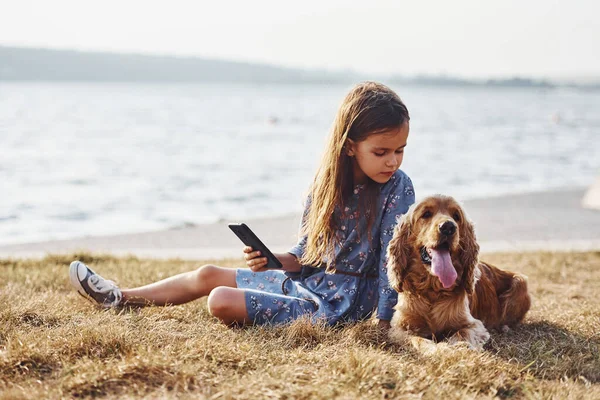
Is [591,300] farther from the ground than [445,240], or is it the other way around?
[445,240]

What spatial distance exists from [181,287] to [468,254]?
2.21 m

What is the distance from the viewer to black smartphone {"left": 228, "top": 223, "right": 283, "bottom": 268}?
4.86 m

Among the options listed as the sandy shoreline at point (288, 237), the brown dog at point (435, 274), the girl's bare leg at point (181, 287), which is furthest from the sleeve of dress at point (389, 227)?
the sandy shoreline at point (288, 237)

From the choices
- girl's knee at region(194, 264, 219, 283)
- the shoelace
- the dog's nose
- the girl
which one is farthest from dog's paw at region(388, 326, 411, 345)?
the shoelace

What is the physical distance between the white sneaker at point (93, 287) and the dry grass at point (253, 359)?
103 millimetres

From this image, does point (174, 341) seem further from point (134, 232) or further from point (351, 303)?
point (134, 232)

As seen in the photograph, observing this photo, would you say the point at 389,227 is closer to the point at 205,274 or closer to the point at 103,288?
the point at 205,274

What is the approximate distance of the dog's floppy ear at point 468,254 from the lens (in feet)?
15.1

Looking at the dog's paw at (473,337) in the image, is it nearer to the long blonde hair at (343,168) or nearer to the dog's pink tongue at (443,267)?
the dog's pink tongue at (443,267)

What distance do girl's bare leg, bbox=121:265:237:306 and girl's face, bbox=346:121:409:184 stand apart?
1.41 metres

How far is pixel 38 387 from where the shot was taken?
365cm

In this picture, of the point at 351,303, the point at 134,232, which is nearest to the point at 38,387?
the point at 351,303

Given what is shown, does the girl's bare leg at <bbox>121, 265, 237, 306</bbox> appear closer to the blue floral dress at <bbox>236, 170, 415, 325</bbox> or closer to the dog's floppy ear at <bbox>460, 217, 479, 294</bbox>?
the blue floral dress at <bbox>236, 170, 415, 325</bbox>

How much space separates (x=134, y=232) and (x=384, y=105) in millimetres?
7294
